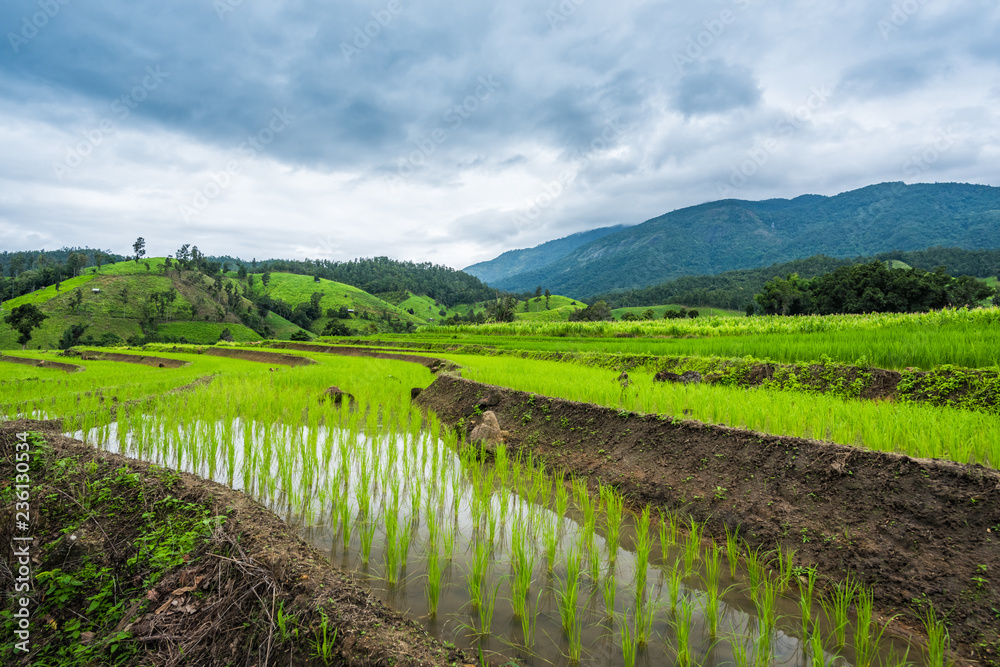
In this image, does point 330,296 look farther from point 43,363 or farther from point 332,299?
point 43,363

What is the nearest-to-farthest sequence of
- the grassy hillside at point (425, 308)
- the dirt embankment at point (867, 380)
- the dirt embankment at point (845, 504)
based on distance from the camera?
1. the dirt embankment at point (845, 504)
2. the dirt embankment at point (867, 380)
3. the grassy hillside at point (425, 308)

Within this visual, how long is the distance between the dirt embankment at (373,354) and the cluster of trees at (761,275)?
102 meters

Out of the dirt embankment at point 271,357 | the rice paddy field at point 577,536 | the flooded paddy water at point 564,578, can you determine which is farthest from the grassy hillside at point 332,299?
the flooded paddy water at point 564,578

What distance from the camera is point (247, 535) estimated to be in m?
3.44

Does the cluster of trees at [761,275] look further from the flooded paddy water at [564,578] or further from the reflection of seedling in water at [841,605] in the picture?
the reflection of seedling in water at [841,605]

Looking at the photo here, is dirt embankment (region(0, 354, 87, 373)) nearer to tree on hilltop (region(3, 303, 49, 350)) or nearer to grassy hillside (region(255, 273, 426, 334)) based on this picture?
tree on hilltop (region(3, 303, 49, 350))

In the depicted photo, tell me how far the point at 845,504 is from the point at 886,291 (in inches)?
2242

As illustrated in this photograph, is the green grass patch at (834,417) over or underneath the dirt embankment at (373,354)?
over

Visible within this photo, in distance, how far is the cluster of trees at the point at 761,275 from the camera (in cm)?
11225

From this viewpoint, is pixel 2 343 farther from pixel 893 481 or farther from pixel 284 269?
pixel 284 269

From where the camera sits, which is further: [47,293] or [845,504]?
[47,293]

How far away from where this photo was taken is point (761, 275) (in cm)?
14425

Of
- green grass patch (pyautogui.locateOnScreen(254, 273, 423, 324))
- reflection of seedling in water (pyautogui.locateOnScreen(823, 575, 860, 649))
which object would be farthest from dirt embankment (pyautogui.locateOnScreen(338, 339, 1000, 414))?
green grass patch (pyautogui.locateOnScreen(254, 273, 423, 324))

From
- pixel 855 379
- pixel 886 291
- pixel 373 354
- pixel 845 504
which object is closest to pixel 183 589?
pixel 845 504
